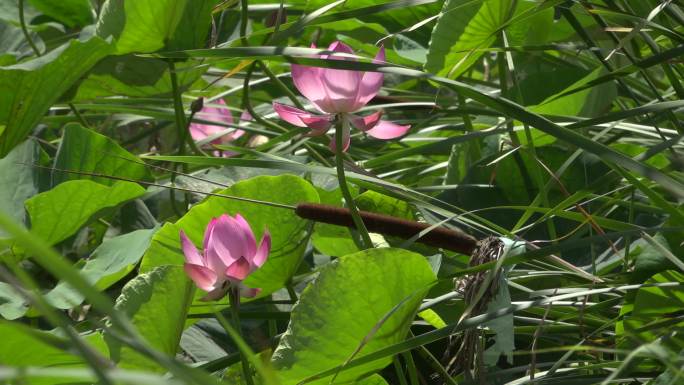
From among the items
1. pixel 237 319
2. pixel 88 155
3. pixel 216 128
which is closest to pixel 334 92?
pixel 237 319

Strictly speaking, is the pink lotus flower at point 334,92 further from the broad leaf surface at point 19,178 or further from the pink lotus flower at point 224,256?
the broad leaf surface at point 19,178

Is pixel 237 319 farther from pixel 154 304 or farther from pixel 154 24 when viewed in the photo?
pixel 154 24

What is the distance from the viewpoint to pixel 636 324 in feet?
2.52

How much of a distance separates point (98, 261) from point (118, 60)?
0.66 metres

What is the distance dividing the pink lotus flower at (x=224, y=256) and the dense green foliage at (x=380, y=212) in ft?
0.08

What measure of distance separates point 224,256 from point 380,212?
315 mm

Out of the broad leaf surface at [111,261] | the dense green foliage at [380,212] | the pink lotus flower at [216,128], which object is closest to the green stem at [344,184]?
the dense green foliage at [380,212]

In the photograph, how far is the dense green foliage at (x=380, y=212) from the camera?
67 centimetres

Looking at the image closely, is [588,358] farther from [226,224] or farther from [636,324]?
[226,224]

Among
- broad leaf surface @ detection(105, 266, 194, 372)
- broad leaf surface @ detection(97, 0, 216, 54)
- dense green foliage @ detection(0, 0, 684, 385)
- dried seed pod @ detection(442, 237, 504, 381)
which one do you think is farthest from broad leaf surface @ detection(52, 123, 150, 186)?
dried seed pod @ detection(442, 237, 504, 381)

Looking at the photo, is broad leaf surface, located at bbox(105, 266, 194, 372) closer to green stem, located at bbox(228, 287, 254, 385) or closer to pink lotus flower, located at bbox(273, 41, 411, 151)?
green stem, located at bbox(228, 287, 254, 385)

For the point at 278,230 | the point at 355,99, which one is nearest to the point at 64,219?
the point at 278,230

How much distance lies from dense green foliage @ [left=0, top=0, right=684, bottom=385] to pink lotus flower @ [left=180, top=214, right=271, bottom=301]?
2cm

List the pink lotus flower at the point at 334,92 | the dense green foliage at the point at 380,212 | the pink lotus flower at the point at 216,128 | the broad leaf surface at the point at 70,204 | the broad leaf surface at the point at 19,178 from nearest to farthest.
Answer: the dense green foliage at the point at 380,212 → the pink lotus flower at the point at 334,92 → the broad leaf surface at the point at 70,204 → the broad leaf surface at the point at 19,178 → the pink lotus flower at the point at 216,128
